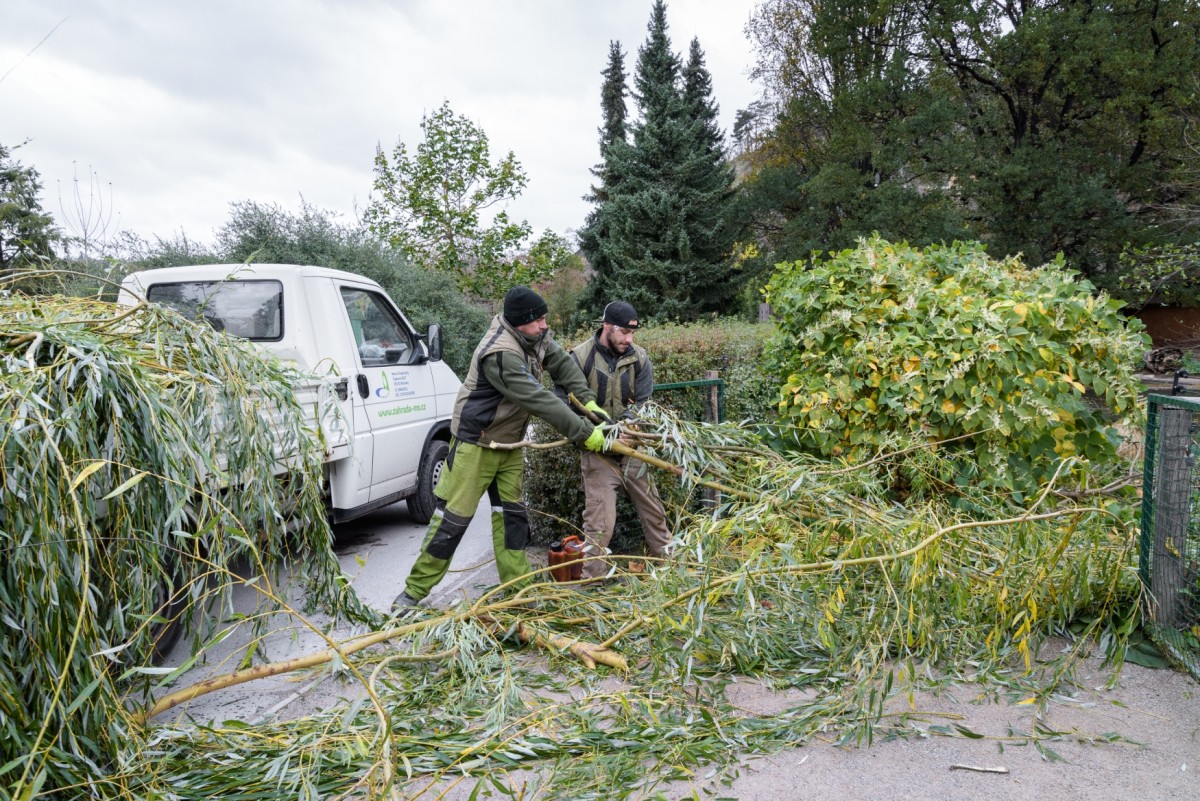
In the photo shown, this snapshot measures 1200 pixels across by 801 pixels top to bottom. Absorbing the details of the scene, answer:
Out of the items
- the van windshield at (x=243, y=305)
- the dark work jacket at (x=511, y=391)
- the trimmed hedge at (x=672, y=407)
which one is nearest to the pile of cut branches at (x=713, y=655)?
the dark work jacket at (x=511, y=391)

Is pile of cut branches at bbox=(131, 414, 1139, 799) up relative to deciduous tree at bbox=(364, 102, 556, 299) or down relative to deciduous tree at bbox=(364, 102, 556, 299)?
down

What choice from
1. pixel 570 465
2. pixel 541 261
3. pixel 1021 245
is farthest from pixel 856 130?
pixel 570 465

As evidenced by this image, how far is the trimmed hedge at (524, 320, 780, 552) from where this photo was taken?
211 inches

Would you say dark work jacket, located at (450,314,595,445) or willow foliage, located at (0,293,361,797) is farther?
dark work jacket, located at (450,314,595,445)

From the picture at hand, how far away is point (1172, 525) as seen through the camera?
345 cm

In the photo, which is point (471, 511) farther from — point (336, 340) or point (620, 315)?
point (336, 340)

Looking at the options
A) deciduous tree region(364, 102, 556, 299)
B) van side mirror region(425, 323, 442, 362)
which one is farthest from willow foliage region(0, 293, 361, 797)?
deciduous tree region(364, 102, 556, 299)

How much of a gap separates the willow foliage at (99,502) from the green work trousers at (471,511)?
1099 mm

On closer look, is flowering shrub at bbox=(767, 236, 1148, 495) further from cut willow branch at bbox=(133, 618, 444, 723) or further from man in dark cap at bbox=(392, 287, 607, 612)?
cut willow branch at bbox=(133, 618, 444, 723)

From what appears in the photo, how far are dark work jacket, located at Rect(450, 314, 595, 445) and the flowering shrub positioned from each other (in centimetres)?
178

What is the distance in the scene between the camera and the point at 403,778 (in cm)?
264

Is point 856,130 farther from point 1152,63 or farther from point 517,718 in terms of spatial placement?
point 517,718

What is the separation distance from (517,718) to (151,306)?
7.80 ft

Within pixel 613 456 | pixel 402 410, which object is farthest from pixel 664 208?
pixel 613 456
